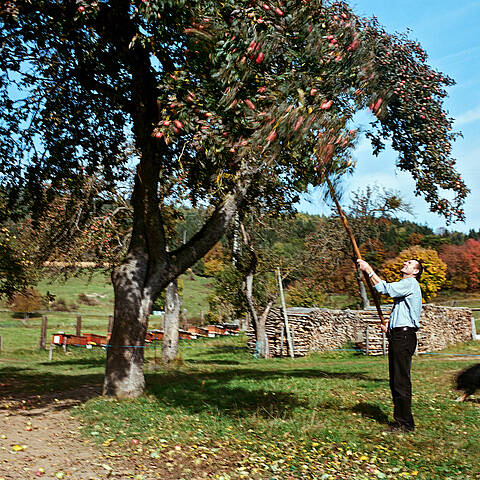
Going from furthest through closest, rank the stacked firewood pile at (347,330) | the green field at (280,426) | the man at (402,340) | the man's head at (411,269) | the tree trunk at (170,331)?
the stacked firewood pile at (347,330) → the tree trunk at (170,331) → the man's head at (411,269) → the man at (402,340) → the green field at (280,426)

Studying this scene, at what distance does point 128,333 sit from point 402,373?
4.77 metres

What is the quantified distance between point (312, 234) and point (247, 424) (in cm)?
2553

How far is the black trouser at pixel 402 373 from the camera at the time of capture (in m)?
6.59

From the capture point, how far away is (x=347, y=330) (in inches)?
953

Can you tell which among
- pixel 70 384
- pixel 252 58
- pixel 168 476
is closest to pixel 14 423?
pixel 168 476

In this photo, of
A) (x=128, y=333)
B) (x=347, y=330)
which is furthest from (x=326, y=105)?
(x=347, y=330)

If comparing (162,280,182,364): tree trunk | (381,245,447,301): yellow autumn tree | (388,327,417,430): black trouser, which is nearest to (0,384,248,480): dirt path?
(388,327,417,430): black trouser

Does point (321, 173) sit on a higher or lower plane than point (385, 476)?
higher

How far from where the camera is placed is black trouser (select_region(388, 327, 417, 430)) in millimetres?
6590

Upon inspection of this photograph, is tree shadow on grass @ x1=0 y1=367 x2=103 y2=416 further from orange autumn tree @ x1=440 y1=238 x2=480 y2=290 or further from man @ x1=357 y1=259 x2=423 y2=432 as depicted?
orange autumn tree @ x1=440 y1=238 x2=480 y2=290

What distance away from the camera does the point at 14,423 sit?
7254 mm

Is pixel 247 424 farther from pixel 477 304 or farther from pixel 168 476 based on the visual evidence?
pixel 477 304

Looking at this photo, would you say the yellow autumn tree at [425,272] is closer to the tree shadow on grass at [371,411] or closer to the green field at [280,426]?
the green field at [280,426]

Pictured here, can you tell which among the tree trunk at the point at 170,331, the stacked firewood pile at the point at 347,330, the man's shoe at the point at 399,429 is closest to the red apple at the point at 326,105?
the man's shoe at the point at 399,429
